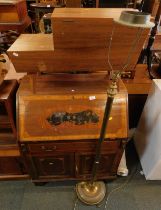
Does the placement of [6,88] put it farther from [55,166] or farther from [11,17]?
[11,17]

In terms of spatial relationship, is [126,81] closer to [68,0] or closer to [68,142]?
[68,142]

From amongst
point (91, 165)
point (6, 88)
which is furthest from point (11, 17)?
point (91, 165)

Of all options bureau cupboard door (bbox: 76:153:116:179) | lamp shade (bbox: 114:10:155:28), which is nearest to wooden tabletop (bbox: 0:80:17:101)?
bureau cupboard door (bbox: 76:153:116:179)

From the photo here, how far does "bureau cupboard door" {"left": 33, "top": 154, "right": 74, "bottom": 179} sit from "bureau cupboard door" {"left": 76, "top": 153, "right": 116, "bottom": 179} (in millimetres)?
61

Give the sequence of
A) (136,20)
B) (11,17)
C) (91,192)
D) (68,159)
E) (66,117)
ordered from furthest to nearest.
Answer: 1. (11,17)
2. (91,192)
3. (68,159)
4. (66,117)
5. (136,20)

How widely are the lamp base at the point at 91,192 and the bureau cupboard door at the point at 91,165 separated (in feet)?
0.26

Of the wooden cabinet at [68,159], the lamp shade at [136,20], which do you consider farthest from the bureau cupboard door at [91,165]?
the lamp shade at [136,20]

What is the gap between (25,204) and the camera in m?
1.40

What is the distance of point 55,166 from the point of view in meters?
1.35

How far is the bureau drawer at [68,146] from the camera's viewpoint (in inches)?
45.9

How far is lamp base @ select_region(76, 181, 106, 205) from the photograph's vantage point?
1388 mm

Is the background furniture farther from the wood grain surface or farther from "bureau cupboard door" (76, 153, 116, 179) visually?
"bureau cupboard door" (76, 153, 116, 179)

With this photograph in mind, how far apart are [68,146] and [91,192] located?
53 cm

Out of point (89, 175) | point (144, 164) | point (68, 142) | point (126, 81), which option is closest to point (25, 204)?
point (89, 175)
